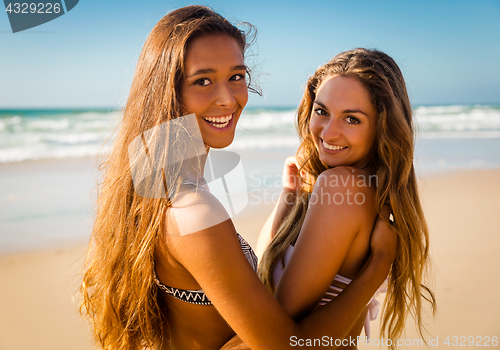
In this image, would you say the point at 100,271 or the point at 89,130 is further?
the point at 89,130

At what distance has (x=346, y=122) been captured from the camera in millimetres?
2445

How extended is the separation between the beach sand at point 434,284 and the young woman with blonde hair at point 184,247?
0.77 meters

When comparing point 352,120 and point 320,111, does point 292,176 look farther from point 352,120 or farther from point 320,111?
point 352,120

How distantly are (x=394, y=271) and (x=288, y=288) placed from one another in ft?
2.54

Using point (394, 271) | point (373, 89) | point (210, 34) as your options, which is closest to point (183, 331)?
point (394, 271)

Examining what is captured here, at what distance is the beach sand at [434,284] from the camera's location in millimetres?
3916

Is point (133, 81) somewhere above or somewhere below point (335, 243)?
above

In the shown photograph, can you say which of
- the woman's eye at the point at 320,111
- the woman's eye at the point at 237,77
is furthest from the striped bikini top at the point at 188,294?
the woman's eye at the point at 320,111

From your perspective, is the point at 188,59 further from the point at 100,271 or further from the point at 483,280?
the point at 483,280

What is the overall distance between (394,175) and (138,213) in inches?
61.9

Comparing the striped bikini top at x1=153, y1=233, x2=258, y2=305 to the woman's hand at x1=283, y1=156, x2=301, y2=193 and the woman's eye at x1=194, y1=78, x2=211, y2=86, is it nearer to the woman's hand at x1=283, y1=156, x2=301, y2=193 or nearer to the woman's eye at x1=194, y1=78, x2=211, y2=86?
the woman's eye at x1=194, y1=78, x2=211, y2=86

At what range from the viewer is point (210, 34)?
2043 mm

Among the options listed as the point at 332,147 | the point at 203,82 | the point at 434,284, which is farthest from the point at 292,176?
the point at 434,284

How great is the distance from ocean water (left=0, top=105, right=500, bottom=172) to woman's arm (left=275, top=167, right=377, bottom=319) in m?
7.28
